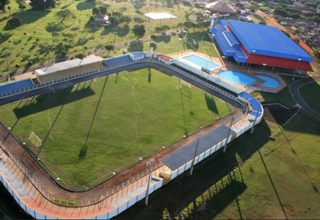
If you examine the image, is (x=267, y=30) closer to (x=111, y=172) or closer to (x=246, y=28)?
(x=246, y=28)

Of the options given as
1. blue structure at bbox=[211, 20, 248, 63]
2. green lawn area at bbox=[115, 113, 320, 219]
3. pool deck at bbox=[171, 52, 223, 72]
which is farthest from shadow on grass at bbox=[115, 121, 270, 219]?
blue structure at bbox=[211, 20, 248, 63]

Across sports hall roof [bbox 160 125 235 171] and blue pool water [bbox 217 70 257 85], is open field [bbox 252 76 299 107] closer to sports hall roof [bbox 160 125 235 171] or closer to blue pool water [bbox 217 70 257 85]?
blue pool water [bbox 217 70 257 85]

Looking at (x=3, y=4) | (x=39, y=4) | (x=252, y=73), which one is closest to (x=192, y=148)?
(x=252, y=73)

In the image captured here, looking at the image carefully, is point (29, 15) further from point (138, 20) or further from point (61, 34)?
point (138, 20)

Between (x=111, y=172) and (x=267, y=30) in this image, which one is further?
(x=267, y=30)

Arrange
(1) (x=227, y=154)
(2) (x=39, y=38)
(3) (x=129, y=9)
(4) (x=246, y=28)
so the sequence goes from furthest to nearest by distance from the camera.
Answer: (3) (x=129, y=9) < (4) (x=246, y=28) < (2) (x=39, y=38) < (1) (x=227, y=154)

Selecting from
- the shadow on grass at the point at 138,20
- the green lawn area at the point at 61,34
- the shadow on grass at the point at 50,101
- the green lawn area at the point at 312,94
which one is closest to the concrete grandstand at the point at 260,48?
the green lawn area at the point at 312,94

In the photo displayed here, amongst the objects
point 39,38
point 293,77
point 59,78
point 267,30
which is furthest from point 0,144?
point 267,30

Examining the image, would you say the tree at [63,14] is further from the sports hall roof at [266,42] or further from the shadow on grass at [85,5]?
the sports hall roof at [266,42]
